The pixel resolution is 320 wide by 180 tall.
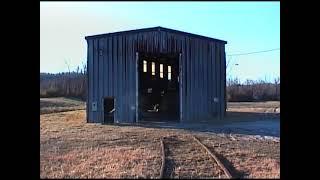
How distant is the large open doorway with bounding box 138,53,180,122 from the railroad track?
41.2ft

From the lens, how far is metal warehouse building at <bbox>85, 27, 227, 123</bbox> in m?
21.7

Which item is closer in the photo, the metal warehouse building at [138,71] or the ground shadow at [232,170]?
the ground shadow at [232,170]

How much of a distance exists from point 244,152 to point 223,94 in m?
13.0

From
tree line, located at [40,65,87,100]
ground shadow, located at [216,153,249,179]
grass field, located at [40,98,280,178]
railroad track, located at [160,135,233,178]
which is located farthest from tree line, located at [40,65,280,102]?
ground shadow, located at [216,153,249,179]

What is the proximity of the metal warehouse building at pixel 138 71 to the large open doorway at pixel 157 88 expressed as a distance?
301cm

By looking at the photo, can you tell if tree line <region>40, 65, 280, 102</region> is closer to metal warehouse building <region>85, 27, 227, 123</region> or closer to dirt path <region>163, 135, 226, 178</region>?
metal warehouse building <region>85, 27, 227, 123</region>

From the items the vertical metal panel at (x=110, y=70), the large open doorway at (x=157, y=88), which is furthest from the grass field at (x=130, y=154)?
the large open doorway at (x=157, y=88)

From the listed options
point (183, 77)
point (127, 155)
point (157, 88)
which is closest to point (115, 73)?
point (183, 77)

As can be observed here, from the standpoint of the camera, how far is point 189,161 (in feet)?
34.9

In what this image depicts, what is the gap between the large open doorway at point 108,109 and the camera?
2180 cm

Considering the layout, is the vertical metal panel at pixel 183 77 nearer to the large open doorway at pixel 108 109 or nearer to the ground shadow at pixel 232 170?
the large open doorway at pixel 108 109
